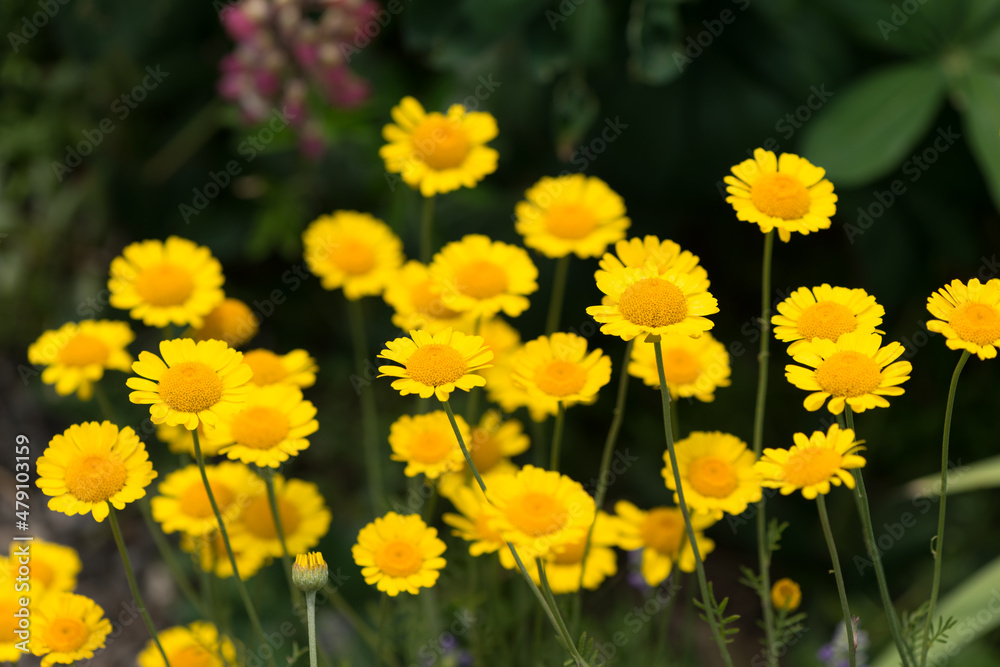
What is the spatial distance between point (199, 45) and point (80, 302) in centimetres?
43

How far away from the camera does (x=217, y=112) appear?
1.37m

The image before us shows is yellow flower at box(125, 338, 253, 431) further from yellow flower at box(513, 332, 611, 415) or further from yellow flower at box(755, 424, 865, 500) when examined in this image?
yellow flower at box(755, 424, 865, 500)

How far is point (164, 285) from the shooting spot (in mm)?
642

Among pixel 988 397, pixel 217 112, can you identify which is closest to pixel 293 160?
pixel 217 112

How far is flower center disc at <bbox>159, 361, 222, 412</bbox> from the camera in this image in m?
0.48

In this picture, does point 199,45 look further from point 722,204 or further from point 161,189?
point 722,204

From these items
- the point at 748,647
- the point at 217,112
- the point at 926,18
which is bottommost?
the point at 748,647

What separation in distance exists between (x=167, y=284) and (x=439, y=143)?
0.22 m

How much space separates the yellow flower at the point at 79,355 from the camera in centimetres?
64

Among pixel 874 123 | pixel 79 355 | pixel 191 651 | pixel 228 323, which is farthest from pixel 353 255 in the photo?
pixel 874 123

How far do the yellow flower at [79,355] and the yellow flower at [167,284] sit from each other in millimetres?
30

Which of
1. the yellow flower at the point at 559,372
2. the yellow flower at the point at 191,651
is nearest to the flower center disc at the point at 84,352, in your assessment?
the yellow flower at the point at 191,651

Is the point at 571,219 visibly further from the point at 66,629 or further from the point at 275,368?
the point at 66,629

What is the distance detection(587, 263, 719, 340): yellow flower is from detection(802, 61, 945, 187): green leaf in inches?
20.0
